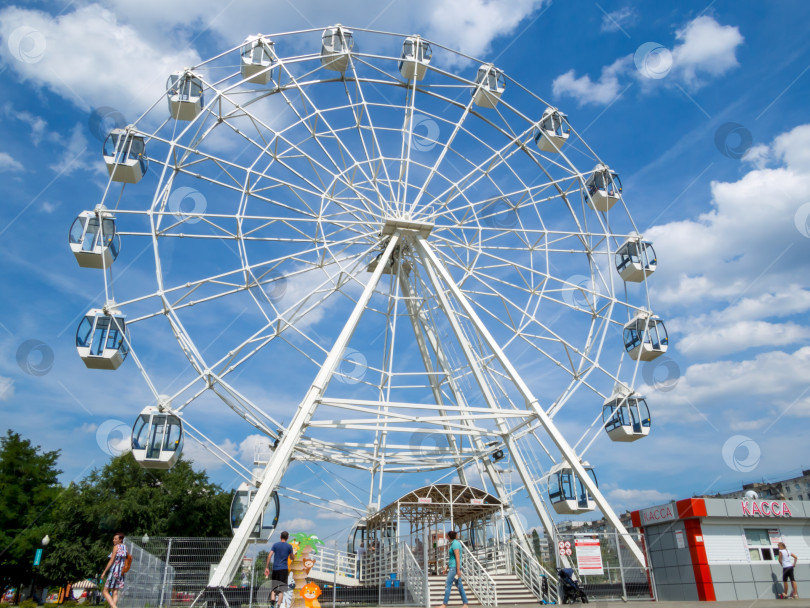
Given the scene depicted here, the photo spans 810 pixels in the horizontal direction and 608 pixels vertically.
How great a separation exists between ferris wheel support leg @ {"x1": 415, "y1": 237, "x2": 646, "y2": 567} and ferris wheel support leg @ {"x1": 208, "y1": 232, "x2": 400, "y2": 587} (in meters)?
2.93

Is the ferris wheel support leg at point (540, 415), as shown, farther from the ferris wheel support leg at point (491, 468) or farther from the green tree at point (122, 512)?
the green tree at point (122, 512)

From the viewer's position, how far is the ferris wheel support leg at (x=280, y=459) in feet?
49.8

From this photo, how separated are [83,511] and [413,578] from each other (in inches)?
1146

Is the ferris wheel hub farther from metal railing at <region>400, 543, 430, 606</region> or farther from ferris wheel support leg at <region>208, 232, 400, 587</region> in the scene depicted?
metal railing at <region>400, 543, 430, 606</region>

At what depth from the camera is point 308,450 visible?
2225 centimetres

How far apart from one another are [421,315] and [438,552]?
30.1 feet

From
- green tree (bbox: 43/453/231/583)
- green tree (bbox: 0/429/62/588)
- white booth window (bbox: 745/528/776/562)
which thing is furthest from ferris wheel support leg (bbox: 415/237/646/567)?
green tree (bbox: 0/429/62/588)

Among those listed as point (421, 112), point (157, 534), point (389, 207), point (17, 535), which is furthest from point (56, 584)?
point (421, 112)

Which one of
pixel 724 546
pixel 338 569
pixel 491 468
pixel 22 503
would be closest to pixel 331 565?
pixel 338 569

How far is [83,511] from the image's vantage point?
38125 mm

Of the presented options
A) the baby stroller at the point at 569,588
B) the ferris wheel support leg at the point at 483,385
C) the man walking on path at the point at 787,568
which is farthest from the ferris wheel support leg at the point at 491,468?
the man walking on path at the point at 787,568

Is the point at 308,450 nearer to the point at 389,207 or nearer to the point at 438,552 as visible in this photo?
the point at 438,552

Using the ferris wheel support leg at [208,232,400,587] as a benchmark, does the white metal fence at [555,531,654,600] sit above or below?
below

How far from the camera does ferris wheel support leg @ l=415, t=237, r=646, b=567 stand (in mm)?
16655
